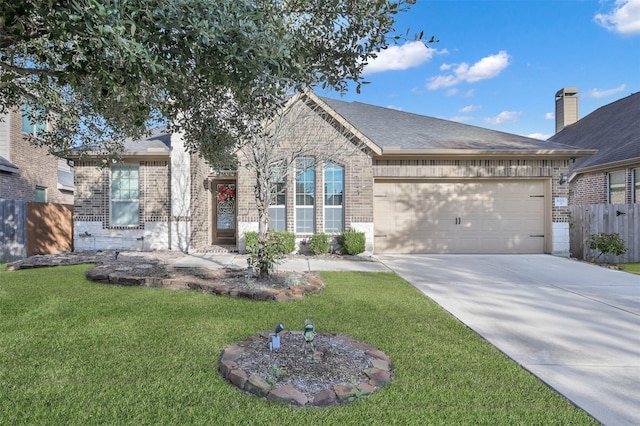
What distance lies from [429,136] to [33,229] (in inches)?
529

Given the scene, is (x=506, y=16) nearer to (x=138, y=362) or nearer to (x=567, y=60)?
(x=567, y=60)

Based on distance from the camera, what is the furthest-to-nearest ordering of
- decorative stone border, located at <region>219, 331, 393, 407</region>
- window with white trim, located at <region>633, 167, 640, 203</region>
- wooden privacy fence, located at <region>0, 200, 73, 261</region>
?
window with white trim, located at <region>633, 167, 640, 203</region> < wooden privacy fence, located at <region>0, 200, 73, 261</region> < decorative stone border, located at <region>219, 331, 393, 407</region>

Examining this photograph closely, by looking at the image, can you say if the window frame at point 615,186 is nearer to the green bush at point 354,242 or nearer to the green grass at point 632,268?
the green grass at point 632,268

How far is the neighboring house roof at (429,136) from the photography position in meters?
10.8

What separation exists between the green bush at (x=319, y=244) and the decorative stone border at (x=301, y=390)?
23.0 ft

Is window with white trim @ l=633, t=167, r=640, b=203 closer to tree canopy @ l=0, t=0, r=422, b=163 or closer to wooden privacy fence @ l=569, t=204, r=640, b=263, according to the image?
wooden privacy fence @ l=569, t=204, r=640, b=263

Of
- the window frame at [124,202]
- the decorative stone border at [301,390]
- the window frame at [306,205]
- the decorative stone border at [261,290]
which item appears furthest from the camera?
the window frame at [124,202]

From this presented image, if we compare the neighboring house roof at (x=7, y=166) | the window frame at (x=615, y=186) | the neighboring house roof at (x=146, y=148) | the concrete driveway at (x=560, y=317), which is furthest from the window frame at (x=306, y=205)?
the window frame at (x=615, y=186)

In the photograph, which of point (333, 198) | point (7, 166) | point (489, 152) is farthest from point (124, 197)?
point (489, 152)

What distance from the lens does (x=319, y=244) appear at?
10.5 meters

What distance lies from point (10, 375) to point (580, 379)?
511cm

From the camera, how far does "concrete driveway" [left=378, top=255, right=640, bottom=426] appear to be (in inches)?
120

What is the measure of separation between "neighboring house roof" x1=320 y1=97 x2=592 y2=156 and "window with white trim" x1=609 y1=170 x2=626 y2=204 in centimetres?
346

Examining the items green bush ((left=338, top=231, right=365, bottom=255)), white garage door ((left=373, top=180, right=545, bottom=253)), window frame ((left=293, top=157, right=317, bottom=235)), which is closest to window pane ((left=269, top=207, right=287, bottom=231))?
window frame ((left=293, top=157, right=317, bottom=235))
